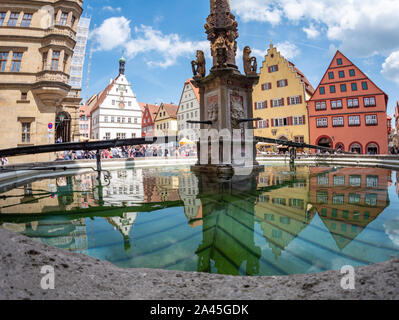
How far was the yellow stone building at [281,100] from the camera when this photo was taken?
3653 cm

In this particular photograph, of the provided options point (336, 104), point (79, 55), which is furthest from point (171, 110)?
point (336, 104)

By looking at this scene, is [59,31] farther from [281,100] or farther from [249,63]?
[281,100]

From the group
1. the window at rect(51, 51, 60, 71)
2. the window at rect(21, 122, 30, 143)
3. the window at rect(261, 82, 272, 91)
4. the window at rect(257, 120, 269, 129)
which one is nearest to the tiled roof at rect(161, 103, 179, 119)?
the window at rect(257, 120, 269, 129)

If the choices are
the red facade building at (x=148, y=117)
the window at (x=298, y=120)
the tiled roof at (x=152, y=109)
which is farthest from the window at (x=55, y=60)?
the tiled roof at (x=152, y=109)

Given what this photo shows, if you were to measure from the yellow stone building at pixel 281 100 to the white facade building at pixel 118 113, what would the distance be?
99.7ft

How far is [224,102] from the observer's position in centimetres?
745

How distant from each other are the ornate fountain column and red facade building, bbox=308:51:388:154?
32470 mm

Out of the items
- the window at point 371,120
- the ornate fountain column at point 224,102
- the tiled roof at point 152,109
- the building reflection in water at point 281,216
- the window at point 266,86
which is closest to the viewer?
the building reflection in water at point 281,216

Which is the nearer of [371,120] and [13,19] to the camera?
[13,19]

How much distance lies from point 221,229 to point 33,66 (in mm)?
25696

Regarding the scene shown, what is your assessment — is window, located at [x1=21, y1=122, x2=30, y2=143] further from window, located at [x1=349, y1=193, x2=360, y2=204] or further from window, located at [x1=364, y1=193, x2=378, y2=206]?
window, located at [x1=364, y1=193, x2=378, y2=206]

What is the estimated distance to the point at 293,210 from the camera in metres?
3.85

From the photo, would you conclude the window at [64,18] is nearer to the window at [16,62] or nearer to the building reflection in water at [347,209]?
the window at [16,62]
